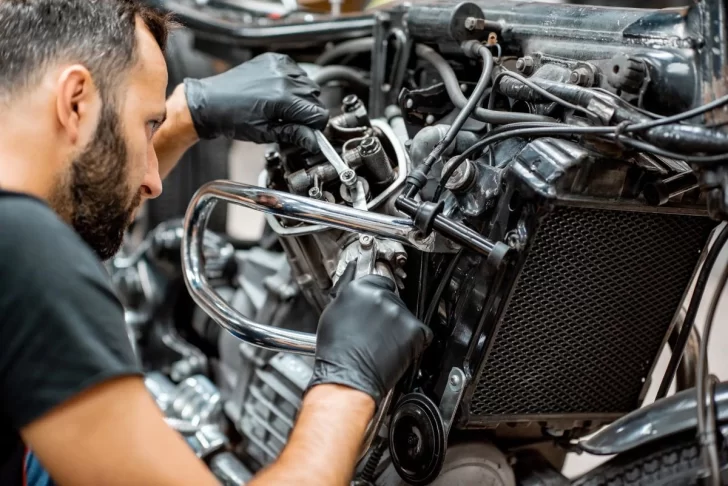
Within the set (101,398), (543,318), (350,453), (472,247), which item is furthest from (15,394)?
(543,318)

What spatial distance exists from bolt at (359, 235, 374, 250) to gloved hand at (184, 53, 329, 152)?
222 mm

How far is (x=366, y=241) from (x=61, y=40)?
555 mm

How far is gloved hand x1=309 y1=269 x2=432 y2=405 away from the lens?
1.07 m

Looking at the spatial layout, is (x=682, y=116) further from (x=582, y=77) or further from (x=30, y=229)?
(x=30, y=229)

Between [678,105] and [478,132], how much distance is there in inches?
Result: 13.4

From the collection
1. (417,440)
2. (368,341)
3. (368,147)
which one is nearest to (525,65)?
(368,147)

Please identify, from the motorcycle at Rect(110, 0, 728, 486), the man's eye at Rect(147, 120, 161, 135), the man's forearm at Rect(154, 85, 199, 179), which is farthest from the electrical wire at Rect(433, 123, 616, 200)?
the man's forearm at Rect(154, 85, 199, 179)

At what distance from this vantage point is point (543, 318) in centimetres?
112

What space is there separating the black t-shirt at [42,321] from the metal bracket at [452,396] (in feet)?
1.62

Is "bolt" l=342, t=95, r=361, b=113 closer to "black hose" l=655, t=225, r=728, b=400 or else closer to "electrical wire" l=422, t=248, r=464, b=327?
"electrical wire" l=422, t=248, r=464, b=327

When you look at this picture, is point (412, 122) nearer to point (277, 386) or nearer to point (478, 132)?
point (478, 132)

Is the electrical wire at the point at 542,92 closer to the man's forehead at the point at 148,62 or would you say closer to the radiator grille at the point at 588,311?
the radiator grille at the point at 588,311

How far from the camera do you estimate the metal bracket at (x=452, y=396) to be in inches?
43.8

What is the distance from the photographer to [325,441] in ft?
3.30
